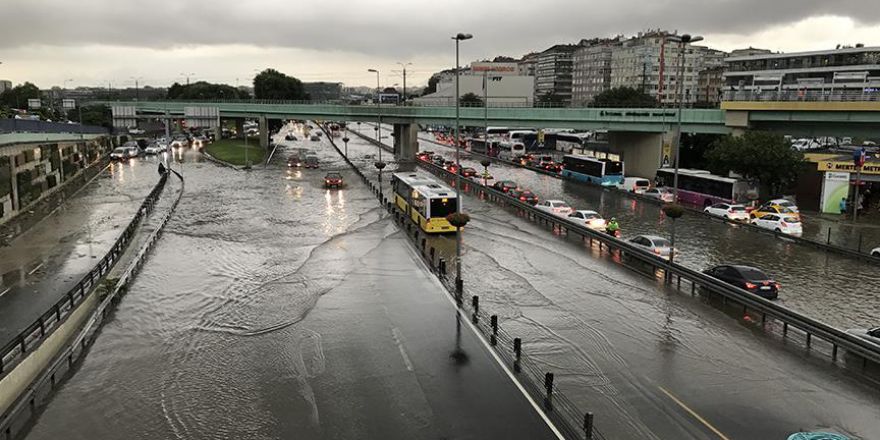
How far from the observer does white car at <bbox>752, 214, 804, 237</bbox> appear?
121 feet

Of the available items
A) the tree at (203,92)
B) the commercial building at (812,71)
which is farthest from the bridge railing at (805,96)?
the tree at (203,92)

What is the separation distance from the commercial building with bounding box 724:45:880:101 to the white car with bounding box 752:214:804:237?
7212 cm

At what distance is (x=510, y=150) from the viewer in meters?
93.4

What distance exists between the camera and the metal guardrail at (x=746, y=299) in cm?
1769

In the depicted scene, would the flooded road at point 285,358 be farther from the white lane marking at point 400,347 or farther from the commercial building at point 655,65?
the commercial building at point 655,65

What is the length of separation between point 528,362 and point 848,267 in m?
20.1

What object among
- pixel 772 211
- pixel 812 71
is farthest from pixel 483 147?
pixel 812 71

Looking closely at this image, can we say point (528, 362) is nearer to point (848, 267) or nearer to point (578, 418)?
point (578, 418)

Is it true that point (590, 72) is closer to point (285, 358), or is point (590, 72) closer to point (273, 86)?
point (273, 86)

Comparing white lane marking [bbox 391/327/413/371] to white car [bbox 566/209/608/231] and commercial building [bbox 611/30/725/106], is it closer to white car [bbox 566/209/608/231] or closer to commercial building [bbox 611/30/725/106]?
white car [bbox 566/209/608/231]

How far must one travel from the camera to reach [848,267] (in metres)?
29.4

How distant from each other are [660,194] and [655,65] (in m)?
129

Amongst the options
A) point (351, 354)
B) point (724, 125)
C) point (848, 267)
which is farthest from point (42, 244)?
point (724, 125)

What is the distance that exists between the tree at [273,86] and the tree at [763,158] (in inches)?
4438
